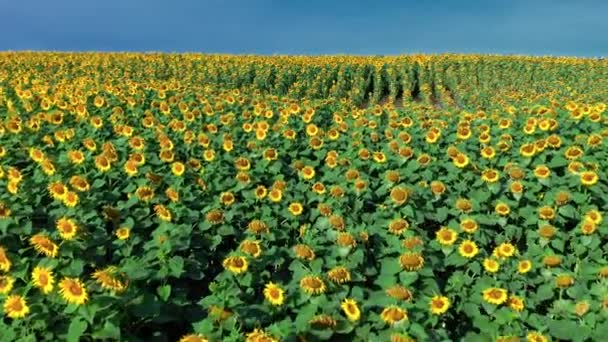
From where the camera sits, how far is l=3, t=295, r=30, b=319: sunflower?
3.64 meters

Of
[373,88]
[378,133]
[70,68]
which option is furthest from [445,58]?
[378,133]

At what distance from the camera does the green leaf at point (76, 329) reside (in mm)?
3500

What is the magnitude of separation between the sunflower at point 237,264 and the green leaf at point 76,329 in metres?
1.13

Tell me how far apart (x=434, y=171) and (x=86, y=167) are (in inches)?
149

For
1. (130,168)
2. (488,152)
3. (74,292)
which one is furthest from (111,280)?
(488,152)

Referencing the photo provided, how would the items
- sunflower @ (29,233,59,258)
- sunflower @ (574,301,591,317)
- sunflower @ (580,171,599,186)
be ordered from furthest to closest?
sunflower @ (580,171,599,186) → sunflower @ (574,301,591,317) → sunflower @ (29,233,59,258)

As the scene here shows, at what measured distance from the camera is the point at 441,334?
13.6 feet

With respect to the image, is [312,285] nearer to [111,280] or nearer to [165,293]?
[165,293]

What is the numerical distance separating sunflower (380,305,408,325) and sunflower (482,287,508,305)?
1.00 metres

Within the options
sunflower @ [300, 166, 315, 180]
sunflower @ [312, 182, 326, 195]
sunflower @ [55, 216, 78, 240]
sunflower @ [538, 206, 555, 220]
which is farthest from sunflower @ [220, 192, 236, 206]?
sunflower @ [538, 206, 555, 220]

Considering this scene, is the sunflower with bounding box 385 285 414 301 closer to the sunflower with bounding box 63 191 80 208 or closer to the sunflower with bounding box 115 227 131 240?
the sunflower with bounding box 115 227 131 240

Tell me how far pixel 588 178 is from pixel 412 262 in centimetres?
293

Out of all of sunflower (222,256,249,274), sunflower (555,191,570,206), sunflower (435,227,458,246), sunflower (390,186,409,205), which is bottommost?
sunflower (435,227,458,246)

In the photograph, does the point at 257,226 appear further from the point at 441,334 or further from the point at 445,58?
the point at 445,58
